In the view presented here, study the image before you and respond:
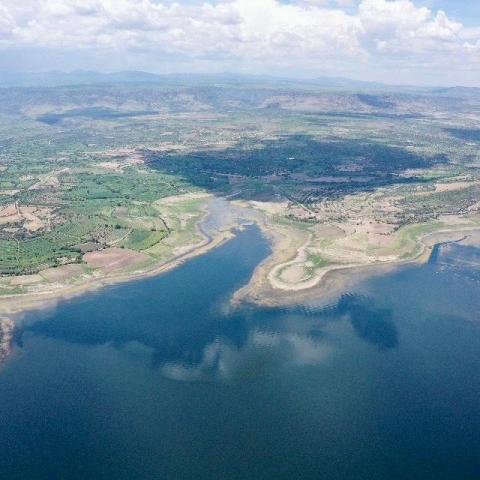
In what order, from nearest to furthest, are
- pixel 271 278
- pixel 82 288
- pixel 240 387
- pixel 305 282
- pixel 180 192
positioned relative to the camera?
pixel 240 387 → pixel 82 288 → pixel 305 282 → pixel 271 278 → pixel 180 192

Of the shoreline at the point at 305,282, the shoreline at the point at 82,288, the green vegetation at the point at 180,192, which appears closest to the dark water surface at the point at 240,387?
the shoreline at the point at 305,282

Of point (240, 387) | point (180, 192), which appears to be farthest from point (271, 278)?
point (180, 192)

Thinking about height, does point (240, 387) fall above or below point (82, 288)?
below

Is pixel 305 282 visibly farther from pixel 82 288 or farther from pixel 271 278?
pixel 82 288

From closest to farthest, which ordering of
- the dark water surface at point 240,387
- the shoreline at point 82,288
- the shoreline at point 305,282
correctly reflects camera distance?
the dark water surface at point 240,387
the shoreline at point 82,288
the shoreline at point 305,282

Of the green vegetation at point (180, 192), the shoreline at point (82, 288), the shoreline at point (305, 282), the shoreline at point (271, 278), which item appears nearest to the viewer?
the shoreline at point (82, 288)

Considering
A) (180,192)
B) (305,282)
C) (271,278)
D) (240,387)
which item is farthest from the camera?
(180,192)

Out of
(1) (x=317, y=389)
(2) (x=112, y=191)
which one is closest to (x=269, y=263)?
(1) (x=317, y=389)

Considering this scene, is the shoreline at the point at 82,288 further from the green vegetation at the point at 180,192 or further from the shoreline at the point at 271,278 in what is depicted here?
the green vegetation at the point at 180,192
